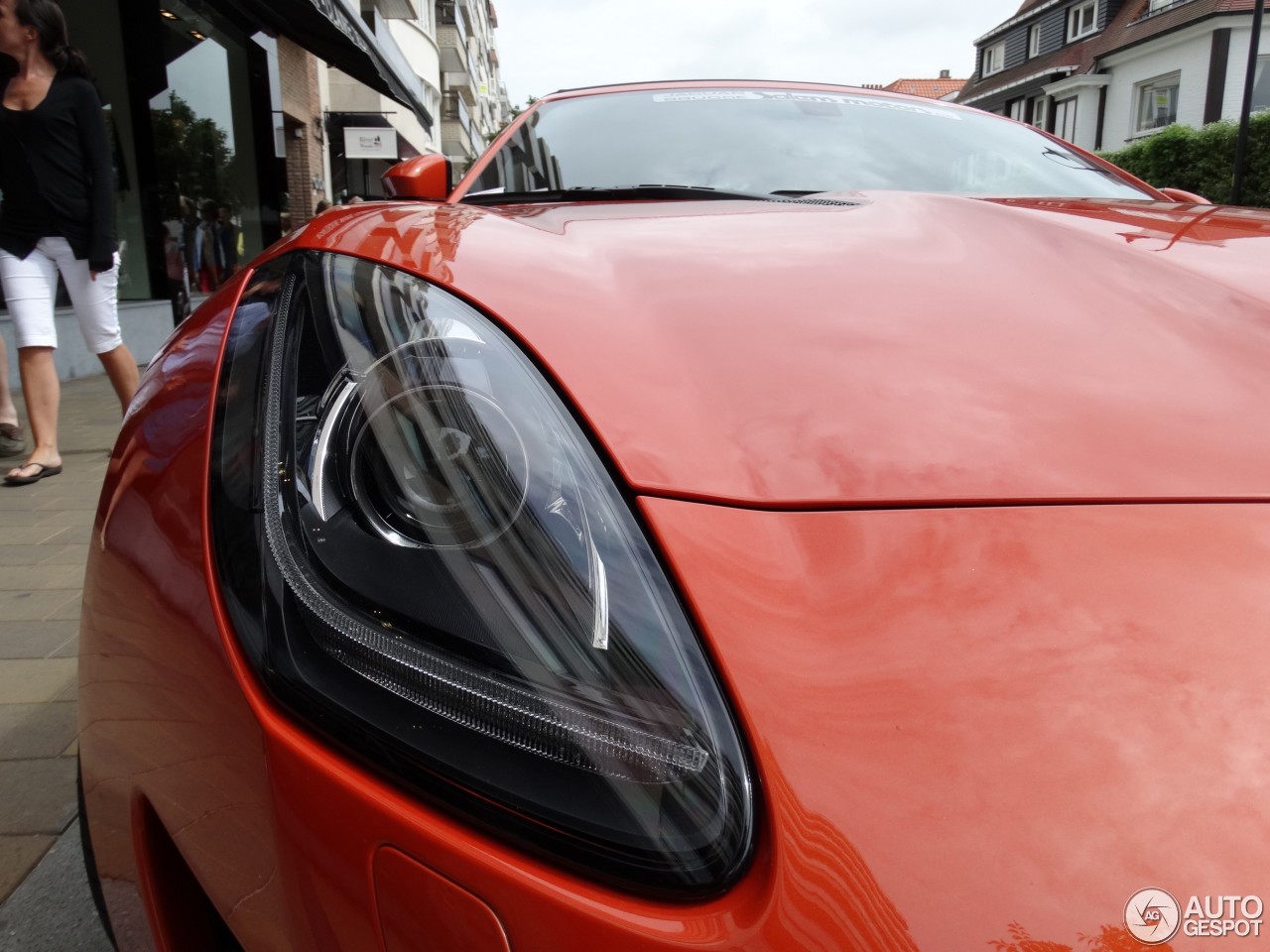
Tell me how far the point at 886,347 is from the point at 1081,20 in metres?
40.3

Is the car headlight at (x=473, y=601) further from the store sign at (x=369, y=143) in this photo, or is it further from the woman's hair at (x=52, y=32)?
the store sign at (x=369, y=143)

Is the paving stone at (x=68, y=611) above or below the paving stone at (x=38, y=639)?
above

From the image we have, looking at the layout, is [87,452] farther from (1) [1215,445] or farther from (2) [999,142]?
(1) [1215,445]

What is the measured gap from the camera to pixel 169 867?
2.70ft

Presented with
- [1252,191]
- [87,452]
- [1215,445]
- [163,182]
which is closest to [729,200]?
[1215,445]

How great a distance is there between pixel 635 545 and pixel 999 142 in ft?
6.30

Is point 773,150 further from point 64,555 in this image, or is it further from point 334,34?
point 334,34

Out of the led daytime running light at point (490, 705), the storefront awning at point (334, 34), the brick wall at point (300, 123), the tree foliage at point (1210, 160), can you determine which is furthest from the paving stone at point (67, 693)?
the tree foliage at point (1210, 160)

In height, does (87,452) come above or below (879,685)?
below

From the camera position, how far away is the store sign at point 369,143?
18469 mm

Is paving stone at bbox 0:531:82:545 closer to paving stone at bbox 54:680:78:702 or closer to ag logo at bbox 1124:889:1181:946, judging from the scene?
paving stone at bbox 54:680:78:702

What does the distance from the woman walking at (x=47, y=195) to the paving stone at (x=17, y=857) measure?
2506 millimetres

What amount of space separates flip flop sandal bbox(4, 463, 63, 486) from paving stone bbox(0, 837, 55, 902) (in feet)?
8.16

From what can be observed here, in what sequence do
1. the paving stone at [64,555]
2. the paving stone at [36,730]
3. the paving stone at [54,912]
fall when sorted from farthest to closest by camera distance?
the paving stone at [64,555] → the paving stone at [36,730] → the paving stone at [54,912]
